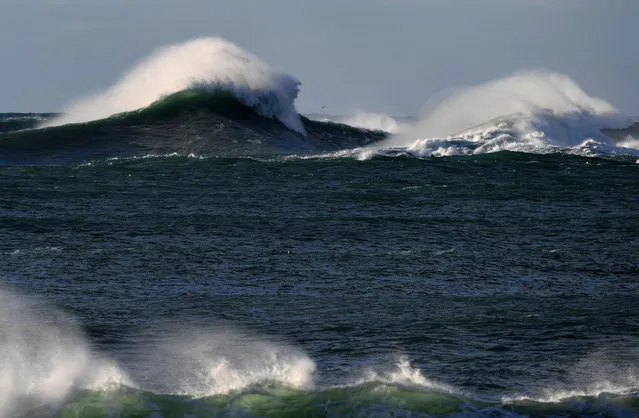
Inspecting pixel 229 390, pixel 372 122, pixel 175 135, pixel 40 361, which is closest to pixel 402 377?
pixel 229 390

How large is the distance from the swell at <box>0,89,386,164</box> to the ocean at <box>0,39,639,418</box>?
11.7 ft

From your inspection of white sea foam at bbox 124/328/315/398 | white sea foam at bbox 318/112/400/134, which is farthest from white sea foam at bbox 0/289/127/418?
white sea foam at bbox 318/112/400/134

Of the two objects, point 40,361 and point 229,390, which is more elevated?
point 40,361

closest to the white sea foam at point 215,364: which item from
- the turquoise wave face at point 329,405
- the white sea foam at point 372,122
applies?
the turquoise wave face at point 329,405

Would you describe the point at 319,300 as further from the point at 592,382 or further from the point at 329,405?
the point at 592,382

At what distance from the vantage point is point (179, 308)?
13008 millimetres

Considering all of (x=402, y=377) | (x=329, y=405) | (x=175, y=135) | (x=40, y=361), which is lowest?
(x=329, y=405)

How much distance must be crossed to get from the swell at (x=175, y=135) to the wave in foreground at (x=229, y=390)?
23429 millimetres

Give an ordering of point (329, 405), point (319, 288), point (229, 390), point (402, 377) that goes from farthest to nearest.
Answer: point (319, 288) < point (402, 377) < point (229, 390) < point (329, 405)

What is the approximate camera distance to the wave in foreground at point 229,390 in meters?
9.23

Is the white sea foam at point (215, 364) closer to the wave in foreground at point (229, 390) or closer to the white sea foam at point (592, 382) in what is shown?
the wave in foreground at point (229, 390)

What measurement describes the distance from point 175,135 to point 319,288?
24.6 meters

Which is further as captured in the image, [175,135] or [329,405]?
[175,135]

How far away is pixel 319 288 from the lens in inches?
558
